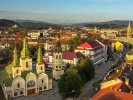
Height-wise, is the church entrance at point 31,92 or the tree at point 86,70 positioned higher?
the tree at point 86,70

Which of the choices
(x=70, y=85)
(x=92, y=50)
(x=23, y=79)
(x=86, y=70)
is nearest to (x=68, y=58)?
(x=92, y=50)

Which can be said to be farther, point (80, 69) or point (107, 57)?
point (107, 57)

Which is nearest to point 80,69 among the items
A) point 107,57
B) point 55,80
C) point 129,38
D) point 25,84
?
point 55,80

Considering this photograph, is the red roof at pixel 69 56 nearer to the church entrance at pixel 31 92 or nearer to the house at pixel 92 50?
the house at pixel 92 50

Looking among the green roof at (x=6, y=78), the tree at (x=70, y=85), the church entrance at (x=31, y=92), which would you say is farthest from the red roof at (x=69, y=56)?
the tree at (x=70, y=85)

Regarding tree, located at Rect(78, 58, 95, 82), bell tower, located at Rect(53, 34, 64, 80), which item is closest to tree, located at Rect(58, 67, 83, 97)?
tree, located at Rect(78, 58, 95, 82)

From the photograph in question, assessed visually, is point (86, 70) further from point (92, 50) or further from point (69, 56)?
point (92, 50)

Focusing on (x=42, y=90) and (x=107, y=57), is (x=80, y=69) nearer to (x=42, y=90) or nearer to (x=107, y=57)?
(x=42, y=90)
